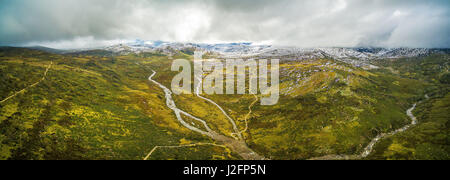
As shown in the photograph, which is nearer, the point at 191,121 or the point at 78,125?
the point at 78,125

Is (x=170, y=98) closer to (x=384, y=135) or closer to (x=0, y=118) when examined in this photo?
(x=0, y=118)

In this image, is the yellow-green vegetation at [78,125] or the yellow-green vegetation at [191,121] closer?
the yellow-green vegetation at [78,125]

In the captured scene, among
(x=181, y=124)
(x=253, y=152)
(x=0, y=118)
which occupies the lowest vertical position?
(x=253, y=152)

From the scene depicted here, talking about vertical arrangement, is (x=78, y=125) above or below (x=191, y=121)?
above

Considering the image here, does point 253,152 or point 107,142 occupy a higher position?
point 107,142

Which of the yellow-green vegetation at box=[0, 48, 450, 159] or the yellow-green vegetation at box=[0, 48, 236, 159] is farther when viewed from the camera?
the yellow-green vegetation at box=[0, 48, 450, 159]

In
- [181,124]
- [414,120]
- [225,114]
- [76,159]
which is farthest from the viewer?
[225,114]

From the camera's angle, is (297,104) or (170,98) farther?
(170,98)

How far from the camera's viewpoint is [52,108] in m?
102
